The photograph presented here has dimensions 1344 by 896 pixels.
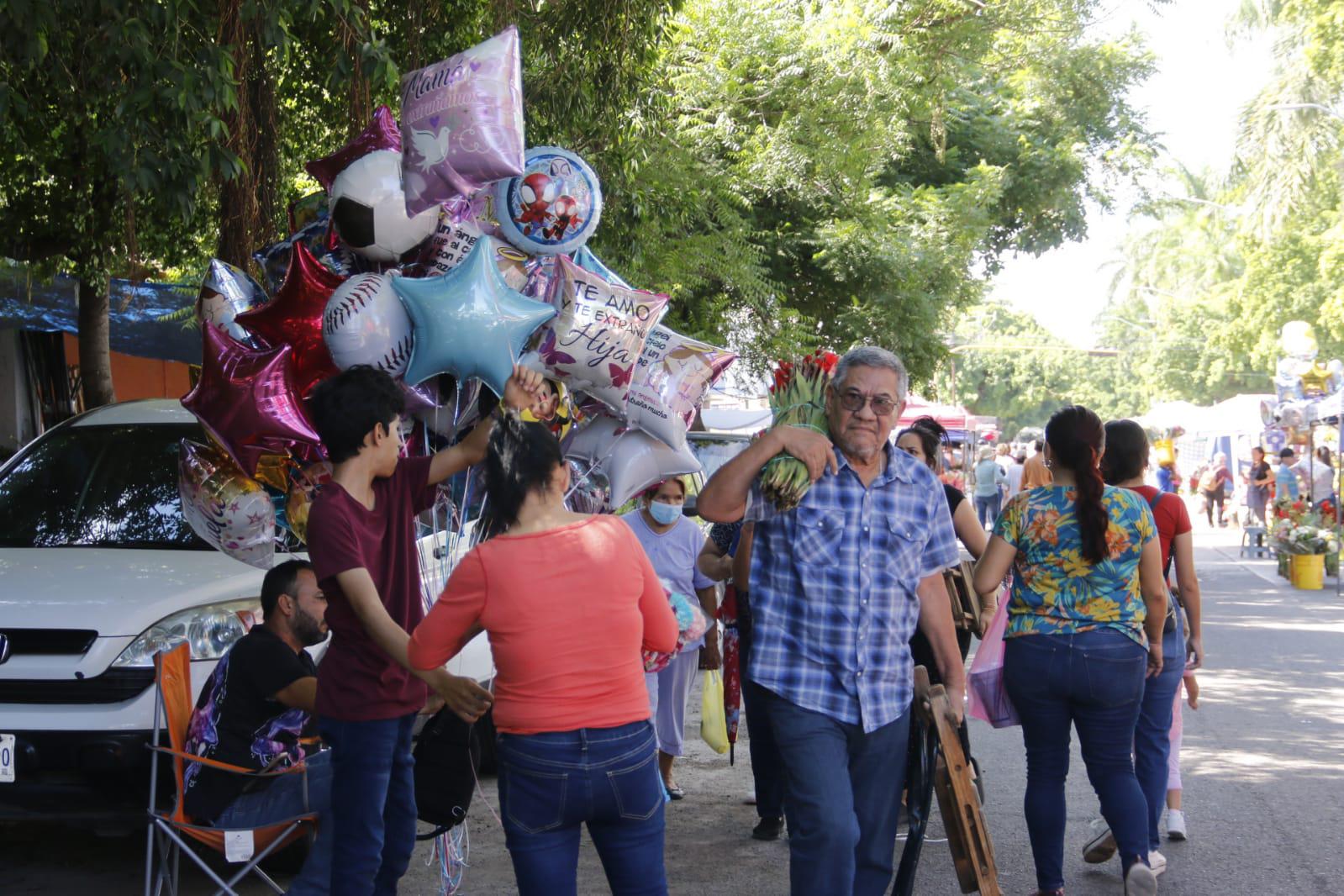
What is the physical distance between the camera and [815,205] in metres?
15.7

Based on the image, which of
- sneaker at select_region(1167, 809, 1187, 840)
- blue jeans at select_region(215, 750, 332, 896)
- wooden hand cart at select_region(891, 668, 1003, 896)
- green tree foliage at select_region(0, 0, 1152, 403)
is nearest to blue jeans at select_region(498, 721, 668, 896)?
wooden hand cart at select_region(891, 668, 1003, 896)

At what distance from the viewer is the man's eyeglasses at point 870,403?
157 inches

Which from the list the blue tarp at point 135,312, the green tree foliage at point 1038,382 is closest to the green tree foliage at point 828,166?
the blue tarp at point 135,312

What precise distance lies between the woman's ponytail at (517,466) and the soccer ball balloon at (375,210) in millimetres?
1474

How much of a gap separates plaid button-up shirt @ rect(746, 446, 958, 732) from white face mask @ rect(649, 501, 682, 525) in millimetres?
2568

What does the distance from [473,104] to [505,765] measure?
220cm

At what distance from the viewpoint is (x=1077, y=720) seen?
496 centimetres

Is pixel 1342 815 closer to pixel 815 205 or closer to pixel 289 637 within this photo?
pixel 289 637

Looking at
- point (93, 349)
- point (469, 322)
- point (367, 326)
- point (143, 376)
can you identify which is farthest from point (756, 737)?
point (143, 376)

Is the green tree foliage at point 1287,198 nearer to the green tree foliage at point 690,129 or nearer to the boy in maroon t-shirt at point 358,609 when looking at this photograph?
the green tree foliage at point 690,129

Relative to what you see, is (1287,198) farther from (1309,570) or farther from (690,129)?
(690,129)

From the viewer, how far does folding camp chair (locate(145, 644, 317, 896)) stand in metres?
4.40

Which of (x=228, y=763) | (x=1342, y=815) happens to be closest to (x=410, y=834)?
(x=228, y=763)

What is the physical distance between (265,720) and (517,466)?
1.87m
